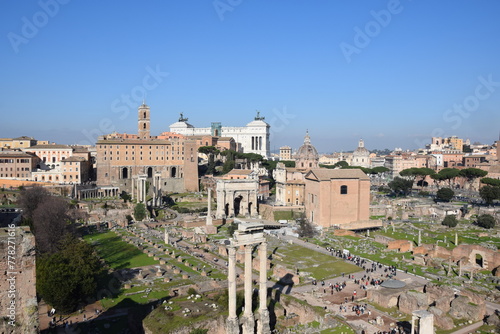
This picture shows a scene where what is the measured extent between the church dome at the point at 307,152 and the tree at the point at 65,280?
4785 cm


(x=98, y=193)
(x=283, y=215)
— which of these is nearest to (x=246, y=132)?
(x=98, y=193)

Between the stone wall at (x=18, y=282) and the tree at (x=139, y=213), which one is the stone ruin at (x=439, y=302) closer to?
the stone wall at (x=18, y=282)

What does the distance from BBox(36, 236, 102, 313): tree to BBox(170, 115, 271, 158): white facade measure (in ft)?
312

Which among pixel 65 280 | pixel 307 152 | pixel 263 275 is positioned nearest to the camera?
pixel 263 275

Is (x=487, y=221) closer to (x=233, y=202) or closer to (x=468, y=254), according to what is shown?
(x=468, y=254)

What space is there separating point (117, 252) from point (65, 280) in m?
13.5

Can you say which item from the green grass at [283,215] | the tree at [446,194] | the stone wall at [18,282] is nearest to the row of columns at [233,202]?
the green grass at [283,215]

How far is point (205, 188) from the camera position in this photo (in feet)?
244

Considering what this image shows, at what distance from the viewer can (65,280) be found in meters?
23.2

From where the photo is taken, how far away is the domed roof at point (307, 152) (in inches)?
2741

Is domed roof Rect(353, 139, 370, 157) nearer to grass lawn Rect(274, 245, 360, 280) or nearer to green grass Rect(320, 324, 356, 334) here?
grass lawn Rect(274, 245, 360, 280)

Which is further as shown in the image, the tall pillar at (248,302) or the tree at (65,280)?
the tree at (65,280)

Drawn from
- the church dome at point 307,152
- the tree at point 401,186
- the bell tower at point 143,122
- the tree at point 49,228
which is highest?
the bell tower at point 143,122

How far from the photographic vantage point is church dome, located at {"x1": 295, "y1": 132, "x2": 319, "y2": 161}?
228 feet
